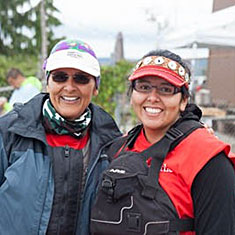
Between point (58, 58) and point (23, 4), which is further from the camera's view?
point (23, 4)

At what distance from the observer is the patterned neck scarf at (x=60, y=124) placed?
1.94 meters

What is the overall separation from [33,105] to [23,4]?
450 inches

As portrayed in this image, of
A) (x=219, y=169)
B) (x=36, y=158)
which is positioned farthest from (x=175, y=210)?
(x=36, y=158)

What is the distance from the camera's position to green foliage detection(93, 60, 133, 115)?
7598mm

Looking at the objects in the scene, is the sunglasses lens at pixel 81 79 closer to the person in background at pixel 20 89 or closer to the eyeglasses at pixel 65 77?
the eyeglasses at pixel 65 77

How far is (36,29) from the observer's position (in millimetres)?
12547

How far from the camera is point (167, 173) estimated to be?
1645mm

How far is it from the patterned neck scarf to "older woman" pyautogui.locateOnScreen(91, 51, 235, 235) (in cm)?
29

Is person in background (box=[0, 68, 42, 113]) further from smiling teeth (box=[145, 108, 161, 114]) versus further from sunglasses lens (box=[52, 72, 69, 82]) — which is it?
smiling teeth (box=[145, 108, 161, 114])

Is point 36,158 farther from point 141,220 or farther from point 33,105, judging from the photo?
point 141,220

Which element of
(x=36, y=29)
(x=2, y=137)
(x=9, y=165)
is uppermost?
(x=36, y=29)

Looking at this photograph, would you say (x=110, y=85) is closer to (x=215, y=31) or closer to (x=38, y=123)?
(x=215, y=31)

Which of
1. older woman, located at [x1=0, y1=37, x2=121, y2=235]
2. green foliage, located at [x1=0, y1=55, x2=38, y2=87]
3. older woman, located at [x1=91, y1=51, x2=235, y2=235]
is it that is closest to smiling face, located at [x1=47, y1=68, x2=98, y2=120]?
older woman, located at [x1=0, y1=37, x2=121, y2=235]

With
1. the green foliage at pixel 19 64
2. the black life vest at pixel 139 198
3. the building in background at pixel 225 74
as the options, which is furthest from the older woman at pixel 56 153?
the green foliage at pixel 19 64
